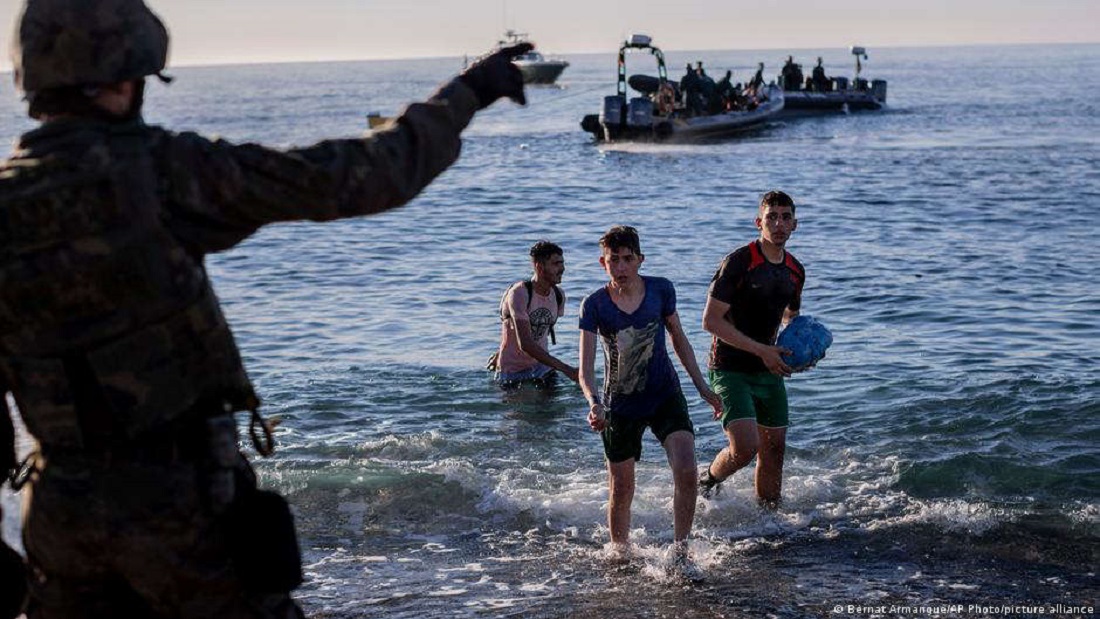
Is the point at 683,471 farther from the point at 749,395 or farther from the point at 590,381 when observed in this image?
the point at 749,395

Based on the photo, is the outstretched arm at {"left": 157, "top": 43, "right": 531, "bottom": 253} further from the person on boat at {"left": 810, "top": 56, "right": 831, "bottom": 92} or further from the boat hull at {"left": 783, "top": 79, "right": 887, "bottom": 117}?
the person on boat at {"left": 810, "top": 56, "right": 831, "bottom": 92}

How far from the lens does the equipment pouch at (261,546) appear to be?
3.30 meters

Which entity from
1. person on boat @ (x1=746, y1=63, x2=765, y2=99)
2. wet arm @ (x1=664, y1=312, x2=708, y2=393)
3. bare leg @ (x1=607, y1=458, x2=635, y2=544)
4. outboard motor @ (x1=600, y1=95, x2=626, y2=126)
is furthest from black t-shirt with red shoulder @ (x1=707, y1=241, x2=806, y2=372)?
person on boat @ (x1=746, y1=63, x2=765, y2=99)

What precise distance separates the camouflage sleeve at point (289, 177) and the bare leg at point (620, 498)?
15.2 ft

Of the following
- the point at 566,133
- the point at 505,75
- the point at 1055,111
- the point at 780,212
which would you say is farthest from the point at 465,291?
the point at 1055,111

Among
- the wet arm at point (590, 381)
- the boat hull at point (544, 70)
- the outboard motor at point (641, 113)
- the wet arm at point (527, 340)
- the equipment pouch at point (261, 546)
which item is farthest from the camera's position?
the boat hull at point (544, 70)

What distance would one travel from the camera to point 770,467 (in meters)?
8.70

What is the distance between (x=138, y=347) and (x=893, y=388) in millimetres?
10242

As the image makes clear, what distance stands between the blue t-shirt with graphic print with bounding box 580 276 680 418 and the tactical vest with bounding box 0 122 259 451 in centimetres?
445

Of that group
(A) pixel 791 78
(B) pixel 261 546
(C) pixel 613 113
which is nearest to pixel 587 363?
(B) pixel 261 546

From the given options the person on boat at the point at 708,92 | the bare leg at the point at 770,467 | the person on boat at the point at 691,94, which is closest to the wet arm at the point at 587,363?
the bare leg at the point at 770,467

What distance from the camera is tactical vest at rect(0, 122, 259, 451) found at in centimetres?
311

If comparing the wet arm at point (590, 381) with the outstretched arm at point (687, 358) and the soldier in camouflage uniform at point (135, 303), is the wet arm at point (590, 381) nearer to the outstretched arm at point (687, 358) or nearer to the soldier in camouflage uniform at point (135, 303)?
the outstretched arm at point (687, 358)

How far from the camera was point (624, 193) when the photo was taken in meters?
36.2
